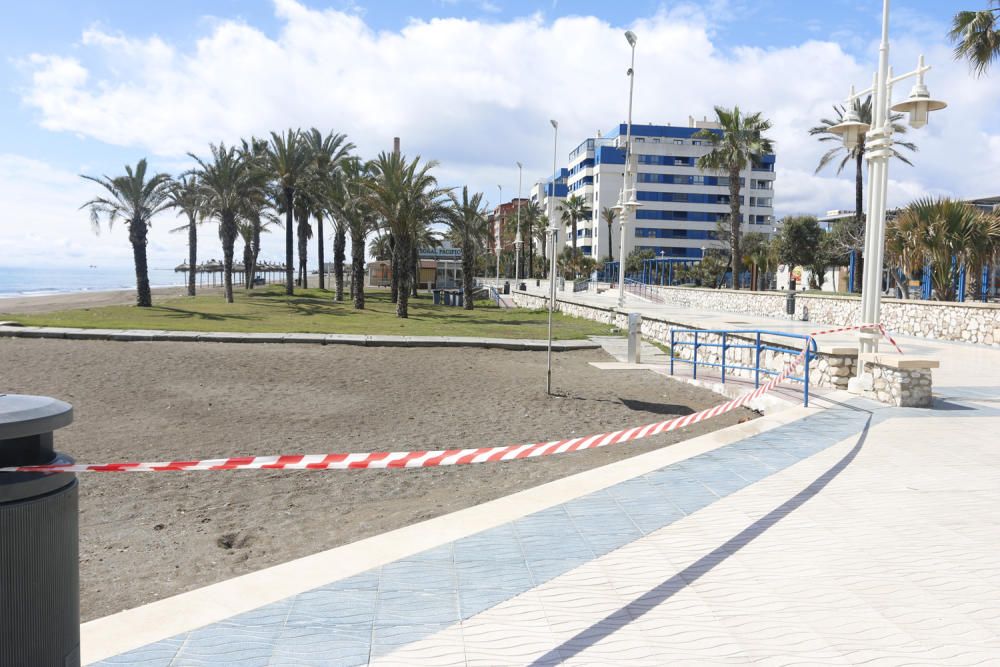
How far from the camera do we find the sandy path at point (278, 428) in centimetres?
570

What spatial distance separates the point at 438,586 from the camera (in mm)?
3934

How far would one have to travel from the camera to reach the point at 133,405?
11.0 meters

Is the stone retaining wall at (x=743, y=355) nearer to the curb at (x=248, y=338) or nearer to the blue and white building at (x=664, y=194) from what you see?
the curb at (x=248, y=338)

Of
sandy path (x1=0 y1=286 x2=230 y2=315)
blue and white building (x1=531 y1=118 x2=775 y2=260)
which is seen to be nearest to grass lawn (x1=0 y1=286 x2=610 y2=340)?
sandy path (x1=0 y1=286 x2=230 y2=315)

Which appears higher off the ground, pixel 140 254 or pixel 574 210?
pixel 574 210

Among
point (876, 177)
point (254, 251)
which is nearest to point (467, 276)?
point (254, 251)

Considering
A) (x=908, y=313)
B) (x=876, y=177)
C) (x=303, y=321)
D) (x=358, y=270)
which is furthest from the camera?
(x=358, y=270)

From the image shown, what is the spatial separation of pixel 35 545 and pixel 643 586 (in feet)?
9.64

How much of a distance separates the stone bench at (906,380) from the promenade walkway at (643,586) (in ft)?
11.8

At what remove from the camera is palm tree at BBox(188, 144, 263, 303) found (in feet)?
121

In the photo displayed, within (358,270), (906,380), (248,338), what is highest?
(358,270)

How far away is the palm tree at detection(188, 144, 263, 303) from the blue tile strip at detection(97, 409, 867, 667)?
34.7m

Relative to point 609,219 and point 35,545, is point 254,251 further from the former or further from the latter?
point 35,545

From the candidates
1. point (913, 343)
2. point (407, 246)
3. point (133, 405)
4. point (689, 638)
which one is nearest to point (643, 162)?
point (407, 246)
